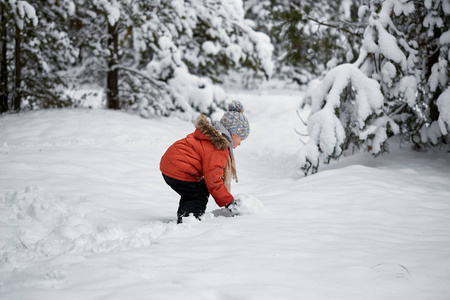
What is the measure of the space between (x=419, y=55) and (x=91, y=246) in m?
5.95

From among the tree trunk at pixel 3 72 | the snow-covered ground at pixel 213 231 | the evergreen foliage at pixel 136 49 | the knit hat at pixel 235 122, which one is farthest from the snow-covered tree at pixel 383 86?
the tree trunk at pixel 3 72

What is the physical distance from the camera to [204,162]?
391 cm

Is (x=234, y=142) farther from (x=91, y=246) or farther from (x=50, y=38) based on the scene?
(x=50, y=38)

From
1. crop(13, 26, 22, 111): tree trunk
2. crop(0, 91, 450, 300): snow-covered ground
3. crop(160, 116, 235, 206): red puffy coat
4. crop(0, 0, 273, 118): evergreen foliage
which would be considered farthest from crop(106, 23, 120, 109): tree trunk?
crop(160, 116, 235, 206): red puffy coat

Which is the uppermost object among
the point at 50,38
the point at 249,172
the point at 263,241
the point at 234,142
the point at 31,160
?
the point at 50,38

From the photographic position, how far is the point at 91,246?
319cm

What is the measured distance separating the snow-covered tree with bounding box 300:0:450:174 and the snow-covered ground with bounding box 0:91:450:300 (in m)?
0.53

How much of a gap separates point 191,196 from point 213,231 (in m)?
0.94

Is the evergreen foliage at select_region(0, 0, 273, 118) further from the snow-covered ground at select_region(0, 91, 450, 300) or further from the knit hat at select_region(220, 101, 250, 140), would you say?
the knit hat at select_region(220, 101, 250, 140)

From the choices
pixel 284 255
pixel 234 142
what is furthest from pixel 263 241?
pixel 234 142

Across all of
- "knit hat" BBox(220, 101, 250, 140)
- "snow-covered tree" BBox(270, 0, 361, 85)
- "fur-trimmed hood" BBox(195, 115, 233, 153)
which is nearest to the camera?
"fur-trimmed hood" BBox(195, 115, 233, 153)

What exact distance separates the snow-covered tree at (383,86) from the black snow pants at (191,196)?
2.45 meters

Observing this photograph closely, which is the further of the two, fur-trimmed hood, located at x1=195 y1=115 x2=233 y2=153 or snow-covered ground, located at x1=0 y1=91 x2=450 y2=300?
fur-trimmed hood, located at x1=195 y1=115 x2=233 y2=153

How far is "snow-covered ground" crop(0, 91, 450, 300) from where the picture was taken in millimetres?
→ 2236
